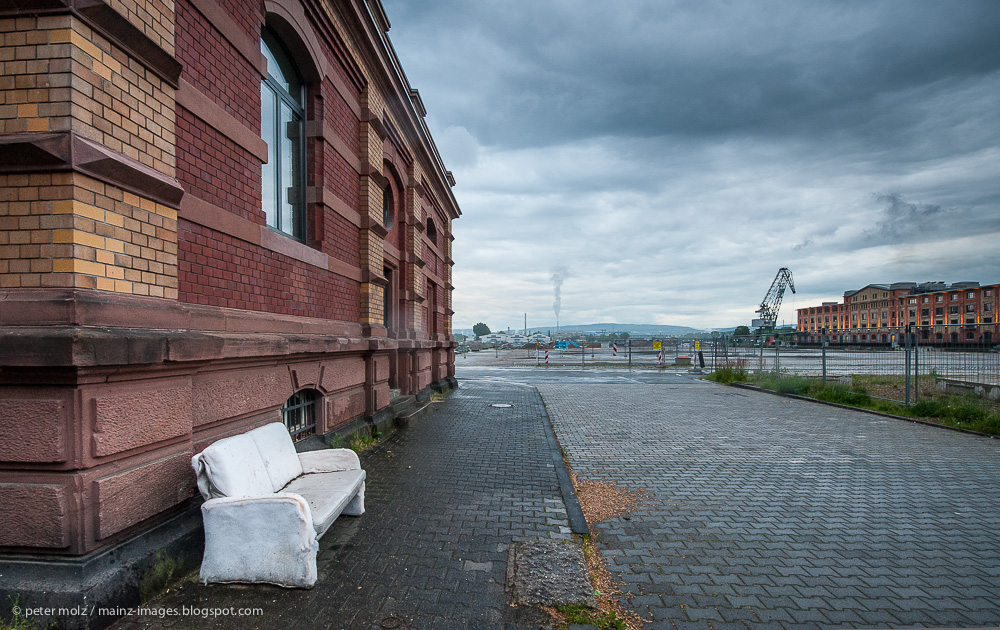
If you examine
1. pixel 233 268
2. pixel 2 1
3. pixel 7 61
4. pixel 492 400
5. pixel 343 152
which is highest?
pixel 343 152

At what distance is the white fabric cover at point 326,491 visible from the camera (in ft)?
11.8

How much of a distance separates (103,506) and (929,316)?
7825 cm

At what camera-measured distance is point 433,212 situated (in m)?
15.1

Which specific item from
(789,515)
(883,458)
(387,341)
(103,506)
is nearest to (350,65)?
(387,341)

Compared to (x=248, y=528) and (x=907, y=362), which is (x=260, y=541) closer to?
(x=248, y=528)

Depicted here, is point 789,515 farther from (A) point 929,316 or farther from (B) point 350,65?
(A) point 929,316

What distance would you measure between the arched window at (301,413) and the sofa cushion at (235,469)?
2.02 m

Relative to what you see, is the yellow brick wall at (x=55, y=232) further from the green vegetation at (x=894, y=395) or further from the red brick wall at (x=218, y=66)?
the green vegetation at (x=894, y=395)

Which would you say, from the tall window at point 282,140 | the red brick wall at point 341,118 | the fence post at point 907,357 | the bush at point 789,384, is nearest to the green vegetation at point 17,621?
the tall window at point 282,140

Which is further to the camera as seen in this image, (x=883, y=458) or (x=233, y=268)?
(x=883, y=458)

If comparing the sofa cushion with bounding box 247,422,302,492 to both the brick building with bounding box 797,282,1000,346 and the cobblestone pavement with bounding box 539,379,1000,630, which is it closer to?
the cobblestone pavement with bounding box 539,379,1000,630

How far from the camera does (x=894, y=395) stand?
12.1m

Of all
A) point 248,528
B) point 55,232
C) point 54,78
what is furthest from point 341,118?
point 248,528

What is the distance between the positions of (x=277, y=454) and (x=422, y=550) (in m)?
1.56
